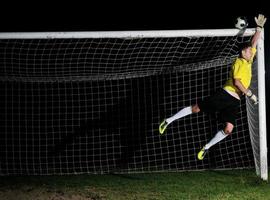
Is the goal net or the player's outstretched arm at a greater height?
the player's outstretched arm

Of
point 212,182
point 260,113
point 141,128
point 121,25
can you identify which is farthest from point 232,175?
point 121,25

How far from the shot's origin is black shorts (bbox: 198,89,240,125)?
275 inches

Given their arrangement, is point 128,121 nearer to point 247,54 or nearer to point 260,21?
point 247,54

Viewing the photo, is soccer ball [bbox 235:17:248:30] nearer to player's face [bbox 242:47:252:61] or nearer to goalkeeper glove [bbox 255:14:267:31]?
goalkeeper glove [bbox 255:14:267:31]

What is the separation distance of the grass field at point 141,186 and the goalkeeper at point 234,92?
2.01 feet

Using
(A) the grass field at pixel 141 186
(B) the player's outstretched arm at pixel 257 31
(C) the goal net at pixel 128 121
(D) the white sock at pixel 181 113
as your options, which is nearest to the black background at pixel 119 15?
(C) the goal net at pixel 128 121

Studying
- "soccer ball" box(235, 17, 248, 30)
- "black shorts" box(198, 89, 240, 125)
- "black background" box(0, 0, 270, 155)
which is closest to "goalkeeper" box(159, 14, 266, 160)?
"black shorts" box(198, 89, 240, 125)

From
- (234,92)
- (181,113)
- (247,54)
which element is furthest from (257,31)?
(181,113)

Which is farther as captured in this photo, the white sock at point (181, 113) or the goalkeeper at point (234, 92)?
the white sock at point (181, 113)

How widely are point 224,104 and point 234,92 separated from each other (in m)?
0.25

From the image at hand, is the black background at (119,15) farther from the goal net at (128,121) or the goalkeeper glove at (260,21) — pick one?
the goalkeeper glove at (260,21)

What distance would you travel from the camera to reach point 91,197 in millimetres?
6082

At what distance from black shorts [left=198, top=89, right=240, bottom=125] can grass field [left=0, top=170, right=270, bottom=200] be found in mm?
1069

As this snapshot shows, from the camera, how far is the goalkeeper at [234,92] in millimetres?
6770
